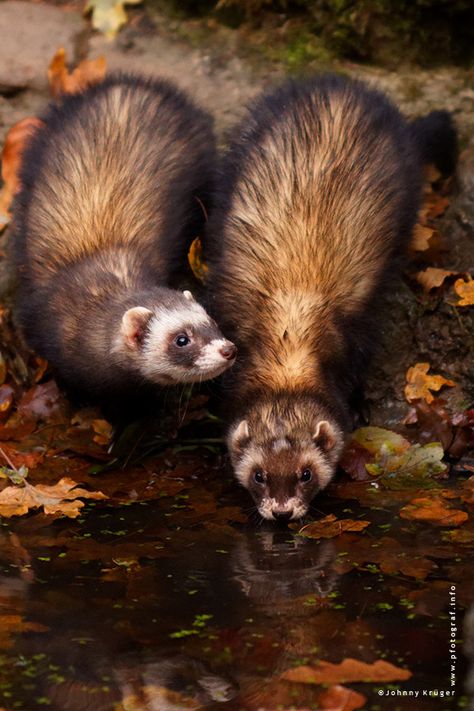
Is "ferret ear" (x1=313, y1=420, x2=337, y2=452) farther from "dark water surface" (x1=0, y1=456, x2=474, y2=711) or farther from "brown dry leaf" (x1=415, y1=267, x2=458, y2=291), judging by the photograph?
"brown dry leaf" (x1=415, y1=267, x2=458, y2=291)

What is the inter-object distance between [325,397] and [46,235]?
186cm

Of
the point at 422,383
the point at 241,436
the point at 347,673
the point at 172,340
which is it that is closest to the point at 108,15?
the point at 172,340

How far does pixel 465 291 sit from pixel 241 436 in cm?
155

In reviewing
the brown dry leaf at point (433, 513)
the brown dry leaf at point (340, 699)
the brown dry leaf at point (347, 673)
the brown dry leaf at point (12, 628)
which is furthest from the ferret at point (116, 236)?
the brown dry leaf at point (340, 699)

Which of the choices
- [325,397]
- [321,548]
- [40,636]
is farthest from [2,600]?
[325,397]

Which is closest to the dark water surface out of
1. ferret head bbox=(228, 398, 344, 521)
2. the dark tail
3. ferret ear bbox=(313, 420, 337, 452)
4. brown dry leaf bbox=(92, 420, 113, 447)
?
ferret head bbox=(228, 398, 344, 521)

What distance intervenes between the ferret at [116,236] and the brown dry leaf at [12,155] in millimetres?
307

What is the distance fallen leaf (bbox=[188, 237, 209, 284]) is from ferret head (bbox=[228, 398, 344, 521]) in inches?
50.0

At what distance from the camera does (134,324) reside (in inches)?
219

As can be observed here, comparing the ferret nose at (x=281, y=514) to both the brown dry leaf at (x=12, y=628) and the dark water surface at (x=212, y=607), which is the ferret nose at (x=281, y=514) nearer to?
the dark water surface at (x=212, y=607)

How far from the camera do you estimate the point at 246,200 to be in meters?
6.17

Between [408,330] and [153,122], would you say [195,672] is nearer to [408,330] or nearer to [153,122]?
[408,330]

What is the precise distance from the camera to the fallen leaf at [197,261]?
6461 millimetres

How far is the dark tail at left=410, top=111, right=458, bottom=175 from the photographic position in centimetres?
648
